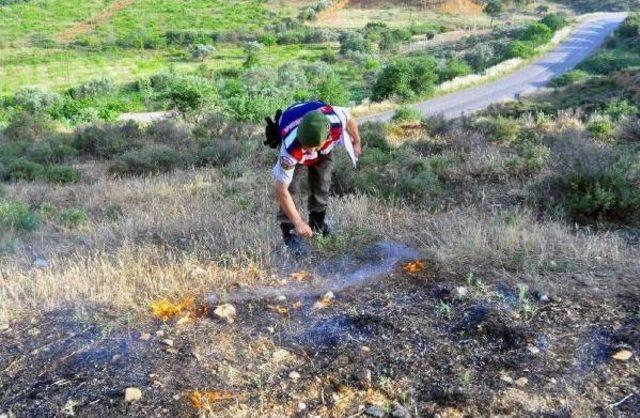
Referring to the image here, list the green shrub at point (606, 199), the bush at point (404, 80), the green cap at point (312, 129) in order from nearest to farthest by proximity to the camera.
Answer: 1. the green cap at point (312, 129)
2. the green shrub at point (606, 199)
3. the bush at point (404, 80)

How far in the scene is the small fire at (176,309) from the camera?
11.8 feet

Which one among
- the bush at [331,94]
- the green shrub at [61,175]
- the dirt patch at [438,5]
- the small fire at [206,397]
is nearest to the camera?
the small fire at [206,397]

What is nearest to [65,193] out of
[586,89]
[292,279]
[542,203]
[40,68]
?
[292,279]

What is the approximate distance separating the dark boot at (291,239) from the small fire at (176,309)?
0.97m

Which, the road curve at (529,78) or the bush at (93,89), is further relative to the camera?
the bush at (93,89)

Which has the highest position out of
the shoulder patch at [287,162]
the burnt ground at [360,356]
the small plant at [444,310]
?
the shoulder patch at [287,162]

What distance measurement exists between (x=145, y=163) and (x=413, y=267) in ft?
28.9

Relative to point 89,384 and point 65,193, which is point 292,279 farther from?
point 65,193

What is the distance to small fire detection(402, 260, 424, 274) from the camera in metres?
4.04

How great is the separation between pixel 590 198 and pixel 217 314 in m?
3.45

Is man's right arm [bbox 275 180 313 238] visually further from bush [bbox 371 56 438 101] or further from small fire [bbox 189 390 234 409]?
bush [bbox 371 56 438 101]

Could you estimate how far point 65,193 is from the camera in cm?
921

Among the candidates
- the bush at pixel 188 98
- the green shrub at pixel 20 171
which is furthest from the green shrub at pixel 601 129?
the bush at pixel 188 98

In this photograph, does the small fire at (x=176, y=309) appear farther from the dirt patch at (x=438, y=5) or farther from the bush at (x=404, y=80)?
the dirt patch at (x=438, y=5)
